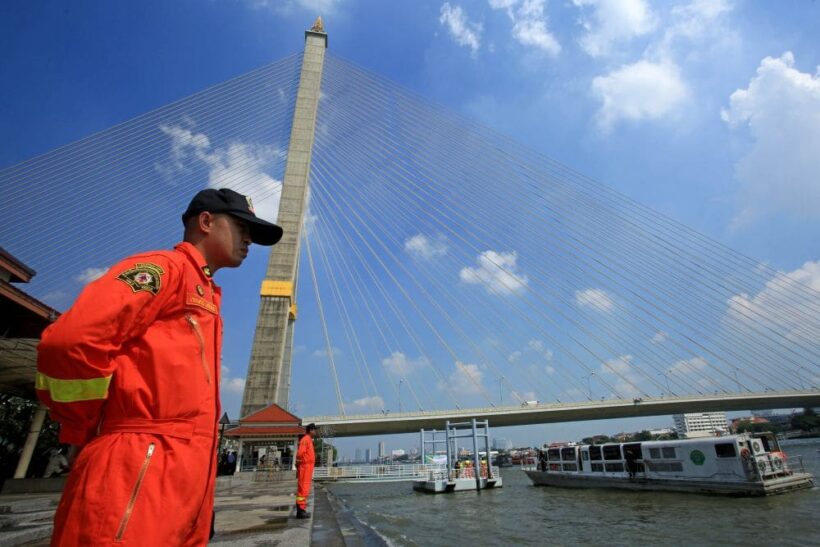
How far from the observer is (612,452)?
66.0ft

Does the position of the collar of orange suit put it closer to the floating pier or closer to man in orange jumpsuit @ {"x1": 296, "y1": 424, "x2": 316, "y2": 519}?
man in orange jumpsuit @ {"x1": 296, "y1": 424, "x2": 316, "y2": 519}

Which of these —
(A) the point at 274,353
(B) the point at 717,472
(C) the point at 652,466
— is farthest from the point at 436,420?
(B) the point at 717,472

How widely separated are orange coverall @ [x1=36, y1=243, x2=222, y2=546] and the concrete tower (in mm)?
25456

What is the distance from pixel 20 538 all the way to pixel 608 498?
17.6 metres

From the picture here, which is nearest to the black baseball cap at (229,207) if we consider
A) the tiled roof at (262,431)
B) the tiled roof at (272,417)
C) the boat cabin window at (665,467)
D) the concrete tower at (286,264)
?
the tiled roof at (262,431)

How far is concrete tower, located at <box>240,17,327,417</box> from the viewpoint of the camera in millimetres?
25156

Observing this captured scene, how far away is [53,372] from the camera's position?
0.97 meters

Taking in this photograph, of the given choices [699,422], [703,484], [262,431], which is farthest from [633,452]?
[699,422]

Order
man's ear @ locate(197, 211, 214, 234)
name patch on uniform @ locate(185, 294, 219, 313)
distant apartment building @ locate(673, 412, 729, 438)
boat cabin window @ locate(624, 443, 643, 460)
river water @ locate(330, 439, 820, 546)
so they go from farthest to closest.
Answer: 1. distant apartment building @ locate(673, 412, 729, 438)
2. boat cabin window @ locate(624, 443, 643, 460)
3. river water @ locate(330, 439, 820, 546)
4. man's ear @ locate(197, 211, 214, 234)
5. name patch on uniform @ locate(185, 294, 219, 313)

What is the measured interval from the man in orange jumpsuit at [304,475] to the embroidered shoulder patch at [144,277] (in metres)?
5.21

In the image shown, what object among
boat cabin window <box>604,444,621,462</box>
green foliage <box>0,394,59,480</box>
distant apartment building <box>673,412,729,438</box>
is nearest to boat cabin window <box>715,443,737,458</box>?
boat cabin window <box>604,444,621,462</box>

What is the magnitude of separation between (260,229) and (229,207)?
14 cm

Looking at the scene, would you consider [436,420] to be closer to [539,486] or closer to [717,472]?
[539,486]

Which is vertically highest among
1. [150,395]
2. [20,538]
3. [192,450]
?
[150,395]
